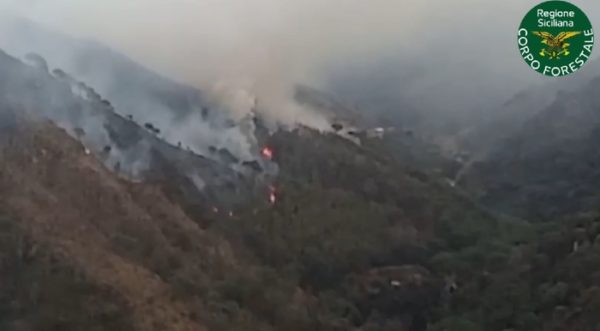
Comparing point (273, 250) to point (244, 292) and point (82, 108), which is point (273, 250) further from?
point (82, 108)

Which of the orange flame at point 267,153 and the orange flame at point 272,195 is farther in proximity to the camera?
the orange flame at point 267,153

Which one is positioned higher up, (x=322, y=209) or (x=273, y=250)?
(x=322, y=209)

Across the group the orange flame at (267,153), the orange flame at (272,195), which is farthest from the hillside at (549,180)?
the orange flame at (272,195)

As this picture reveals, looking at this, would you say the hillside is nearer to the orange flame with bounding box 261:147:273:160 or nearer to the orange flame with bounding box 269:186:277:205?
the orange flame with bounding box 261:147:273:160

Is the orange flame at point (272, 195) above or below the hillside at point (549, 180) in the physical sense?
below

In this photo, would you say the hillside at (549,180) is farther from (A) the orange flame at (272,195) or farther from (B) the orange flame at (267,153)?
(A) the orange flame at (272,195)

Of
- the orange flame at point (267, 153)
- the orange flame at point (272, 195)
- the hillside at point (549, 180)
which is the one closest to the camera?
the orange flame at point (272, 195)

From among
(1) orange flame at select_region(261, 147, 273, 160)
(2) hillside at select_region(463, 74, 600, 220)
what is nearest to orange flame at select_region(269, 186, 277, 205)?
(1) orange flame at select_region(261, 147, 273, 160)

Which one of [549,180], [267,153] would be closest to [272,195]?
[267,153]

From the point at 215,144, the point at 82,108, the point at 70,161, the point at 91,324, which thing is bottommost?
the point at 91,324

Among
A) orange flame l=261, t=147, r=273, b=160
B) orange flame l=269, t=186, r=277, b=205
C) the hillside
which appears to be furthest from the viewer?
orange flame l=261, t=147, r=273, b=160

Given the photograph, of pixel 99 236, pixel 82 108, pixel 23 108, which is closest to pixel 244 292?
pixel 99 236
